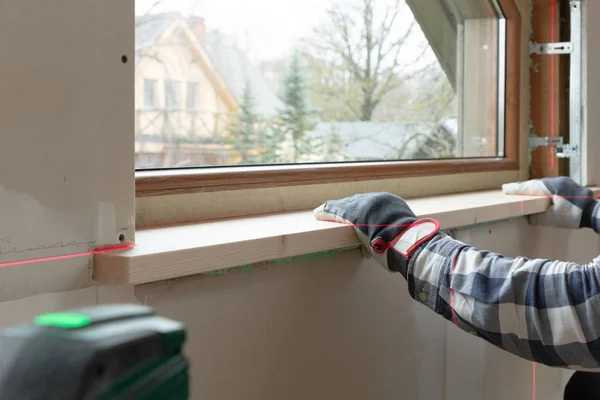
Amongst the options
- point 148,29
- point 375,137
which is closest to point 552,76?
point 375,137

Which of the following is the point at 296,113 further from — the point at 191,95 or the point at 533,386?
the point at 533,386

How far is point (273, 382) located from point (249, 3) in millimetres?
740

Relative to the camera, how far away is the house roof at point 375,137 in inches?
62.0

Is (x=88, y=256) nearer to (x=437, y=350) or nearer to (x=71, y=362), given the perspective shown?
(x=71, y=362)

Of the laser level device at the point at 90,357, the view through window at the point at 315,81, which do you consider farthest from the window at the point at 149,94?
the laser level device at the point at 90,357

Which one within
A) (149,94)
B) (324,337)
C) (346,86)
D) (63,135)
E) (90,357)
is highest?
(346,86)

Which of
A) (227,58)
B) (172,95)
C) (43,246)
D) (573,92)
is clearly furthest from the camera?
(573,92)

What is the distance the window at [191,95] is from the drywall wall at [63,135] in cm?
41

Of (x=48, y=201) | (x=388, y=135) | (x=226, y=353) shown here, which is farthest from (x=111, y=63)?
(x=388, y=135)

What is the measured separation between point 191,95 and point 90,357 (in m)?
0.87

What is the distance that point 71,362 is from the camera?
1.15 ft

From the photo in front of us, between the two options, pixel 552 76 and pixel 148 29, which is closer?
pixel 148 29

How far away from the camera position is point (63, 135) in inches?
27.3

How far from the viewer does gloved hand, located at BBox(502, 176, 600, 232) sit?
1606 mm
